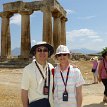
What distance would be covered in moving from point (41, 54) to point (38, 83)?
1.77ft

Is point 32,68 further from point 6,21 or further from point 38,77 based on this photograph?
point 6,21

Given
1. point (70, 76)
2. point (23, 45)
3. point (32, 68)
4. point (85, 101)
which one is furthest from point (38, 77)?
point (23, 45)

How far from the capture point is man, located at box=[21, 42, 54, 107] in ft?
19.7

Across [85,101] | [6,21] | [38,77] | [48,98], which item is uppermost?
[6,21]

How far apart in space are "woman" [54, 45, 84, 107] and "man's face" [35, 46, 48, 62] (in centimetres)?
27

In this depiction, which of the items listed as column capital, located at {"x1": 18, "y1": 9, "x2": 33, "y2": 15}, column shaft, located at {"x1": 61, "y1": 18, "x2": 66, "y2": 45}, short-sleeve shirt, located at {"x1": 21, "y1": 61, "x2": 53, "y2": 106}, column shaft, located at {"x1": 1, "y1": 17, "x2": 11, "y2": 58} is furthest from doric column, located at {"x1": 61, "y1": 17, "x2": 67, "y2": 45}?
short-sleeve shirt, located at {"x1": 21, "y1": 61, "x2": 53, "y2": 106}

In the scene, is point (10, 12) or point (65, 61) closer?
point (65, 61)

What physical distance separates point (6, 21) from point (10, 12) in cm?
135

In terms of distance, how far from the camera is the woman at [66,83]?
6.15 meters

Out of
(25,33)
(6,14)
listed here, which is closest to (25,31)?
(25,33)

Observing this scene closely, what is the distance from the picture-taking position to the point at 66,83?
6191 millimetres

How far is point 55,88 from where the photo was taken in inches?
244

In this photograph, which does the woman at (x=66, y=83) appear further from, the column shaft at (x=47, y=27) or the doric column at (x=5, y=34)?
the doric column at (x=5, y=34)

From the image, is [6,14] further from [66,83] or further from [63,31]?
[66,83]
